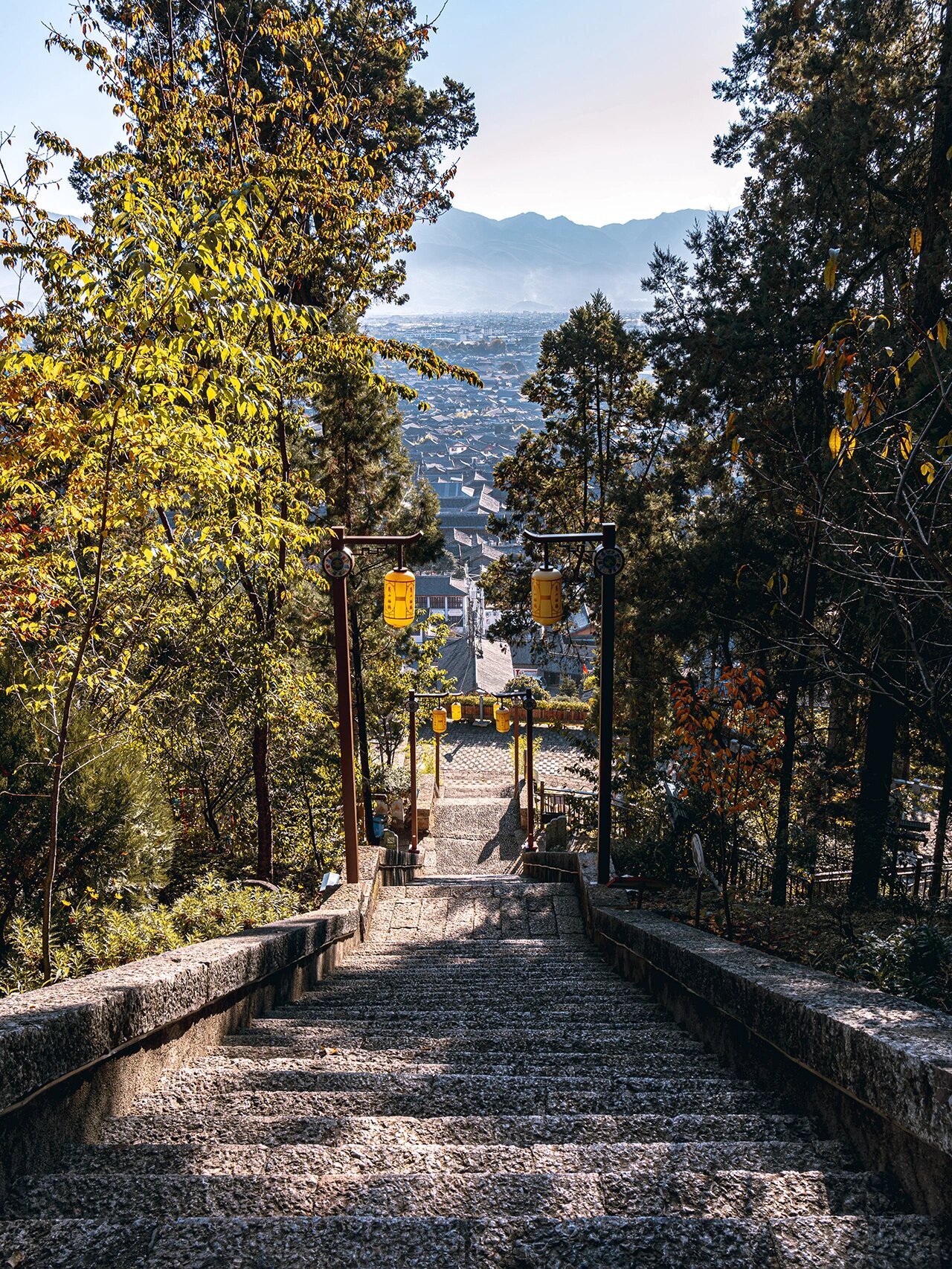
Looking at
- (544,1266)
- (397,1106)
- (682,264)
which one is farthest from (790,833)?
(682,264)

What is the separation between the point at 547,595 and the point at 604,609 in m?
0.57

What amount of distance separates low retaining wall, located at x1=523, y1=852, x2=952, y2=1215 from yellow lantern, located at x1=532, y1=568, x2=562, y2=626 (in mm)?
3678

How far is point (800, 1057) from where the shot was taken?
108 inches

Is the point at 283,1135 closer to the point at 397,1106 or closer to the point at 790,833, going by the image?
the point at 397,1106

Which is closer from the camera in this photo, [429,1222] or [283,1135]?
[429,1222]

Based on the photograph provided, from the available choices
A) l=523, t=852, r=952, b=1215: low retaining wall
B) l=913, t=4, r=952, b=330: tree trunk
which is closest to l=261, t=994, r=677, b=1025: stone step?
l=523, t=852, r=952, b=1215: low retaining wall

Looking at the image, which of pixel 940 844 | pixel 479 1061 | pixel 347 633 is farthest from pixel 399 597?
pixel 940 844

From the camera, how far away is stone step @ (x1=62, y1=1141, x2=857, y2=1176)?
6.95 ft

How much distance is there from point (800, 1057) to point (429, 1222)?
1.49 meters

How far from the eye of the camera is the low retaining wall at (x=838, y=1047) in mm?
Result: 2051

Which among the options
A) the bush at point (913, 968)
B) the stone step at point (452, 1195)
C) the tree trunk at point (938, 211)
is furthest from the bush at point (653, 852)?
the stone step at point (452, 1195)

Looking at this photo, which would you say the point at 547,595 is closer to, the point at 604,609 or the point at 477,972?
the point at 604,609

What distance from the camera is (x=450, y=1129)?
7.93ft

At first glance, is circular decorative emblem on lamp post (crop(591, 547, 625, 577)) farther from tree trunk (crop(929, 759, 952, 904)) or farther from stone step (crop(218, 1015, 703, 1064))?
tree trunk (crop(929, 759, 952, 904))
